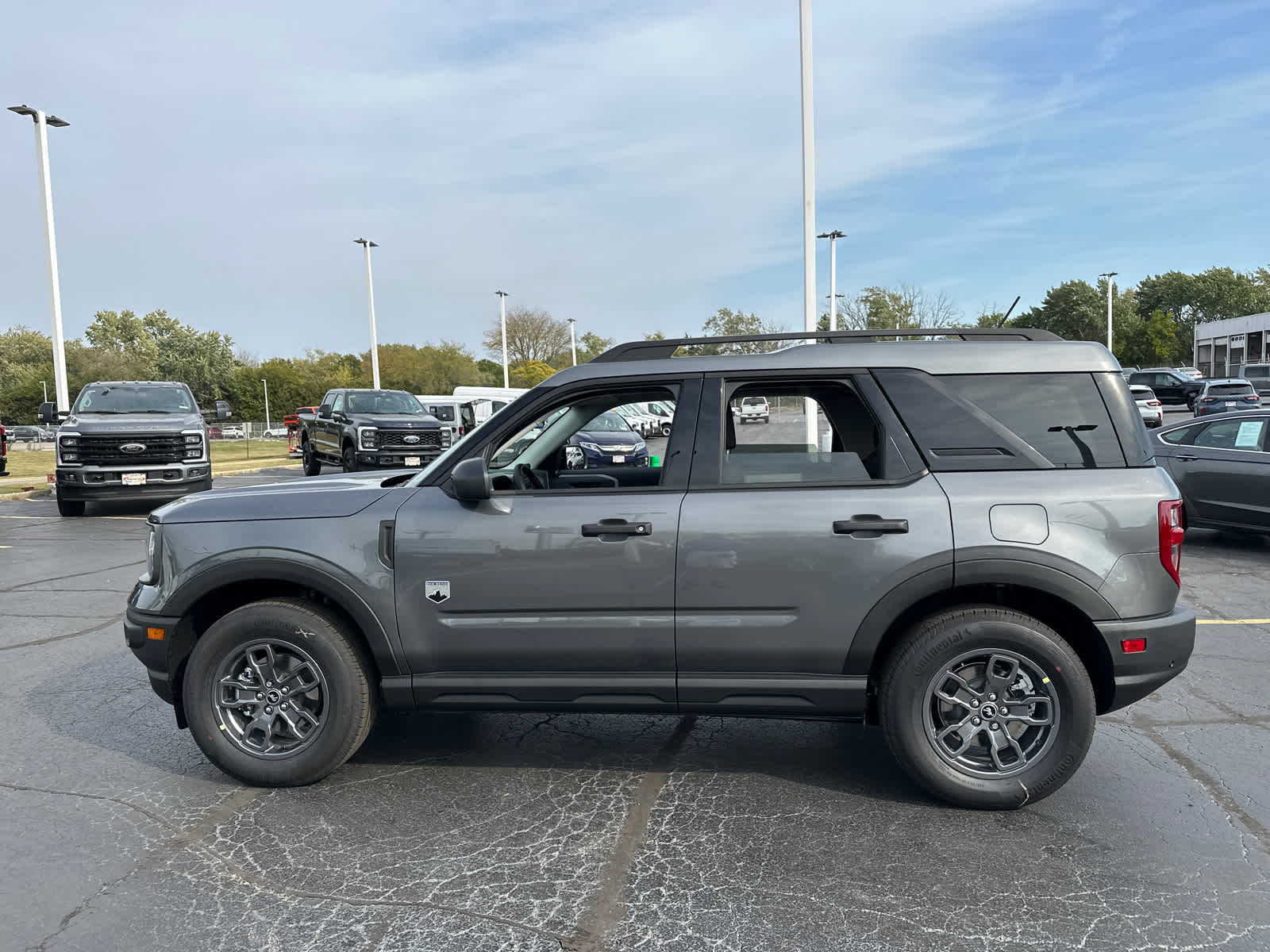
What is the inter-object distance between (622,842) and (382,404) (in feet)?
62.8

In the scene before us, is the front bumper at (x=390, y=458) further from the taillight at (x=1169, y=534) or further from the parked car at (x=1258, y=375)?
the parked car at (x=1258, y=375)

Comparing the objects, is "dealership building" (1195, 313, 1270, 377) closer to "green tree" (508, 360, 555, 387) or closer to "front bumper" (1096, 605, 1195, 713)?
"green tree" (508, 360, 555, 387)

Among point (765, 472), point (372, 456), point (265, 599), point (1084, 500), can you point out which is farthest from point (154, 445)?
point (1084, 500)

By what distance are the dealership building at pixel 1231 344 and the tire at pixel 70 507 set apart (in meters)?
72.5

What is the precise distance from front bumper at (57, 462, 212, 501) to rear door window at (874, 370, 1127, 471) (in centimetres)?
1254

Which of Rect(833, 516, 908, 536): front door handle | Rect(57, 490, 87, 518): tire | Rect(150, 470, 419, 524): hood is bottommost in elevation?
Rect(57, 490, 87, 518): tire

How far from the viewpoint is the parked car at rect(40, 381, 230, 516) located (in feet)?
46.6

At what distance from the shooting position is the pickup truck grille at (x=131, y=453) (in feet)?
46.6

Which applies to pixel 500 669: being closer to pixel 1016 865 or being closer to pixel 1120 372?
pixel 1016 865

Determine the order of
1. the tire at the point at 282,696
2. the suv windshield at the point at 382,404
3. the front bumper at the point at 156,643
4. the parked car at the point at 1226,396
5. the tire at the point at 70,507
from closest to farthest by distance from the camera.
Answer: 1. the tire at the point at 282,696
2. the front bumper at the point at 156,643
3. the tire at the point at 70,507
4. the suv windshield at the point at 382,404
5. the parked car at the point at 1226,396

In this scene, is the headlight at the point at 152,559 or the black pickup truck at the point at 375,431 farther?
the black pickup truck at the point at 375,431

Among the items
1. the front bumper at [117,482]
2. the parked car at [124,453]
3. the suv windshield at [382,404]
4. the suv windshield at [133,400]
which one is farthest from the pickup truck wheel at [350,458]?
the front bumper at [117,482]

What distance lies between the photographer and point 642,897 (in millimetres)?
3227

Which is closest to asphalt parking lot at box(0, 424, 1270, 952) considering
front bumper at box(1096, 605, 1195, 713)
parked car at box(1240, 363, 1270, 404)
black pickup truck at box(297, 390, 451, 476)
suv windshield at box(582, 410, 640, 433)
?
front bumper at box(1096, 605, 1195, 713)
